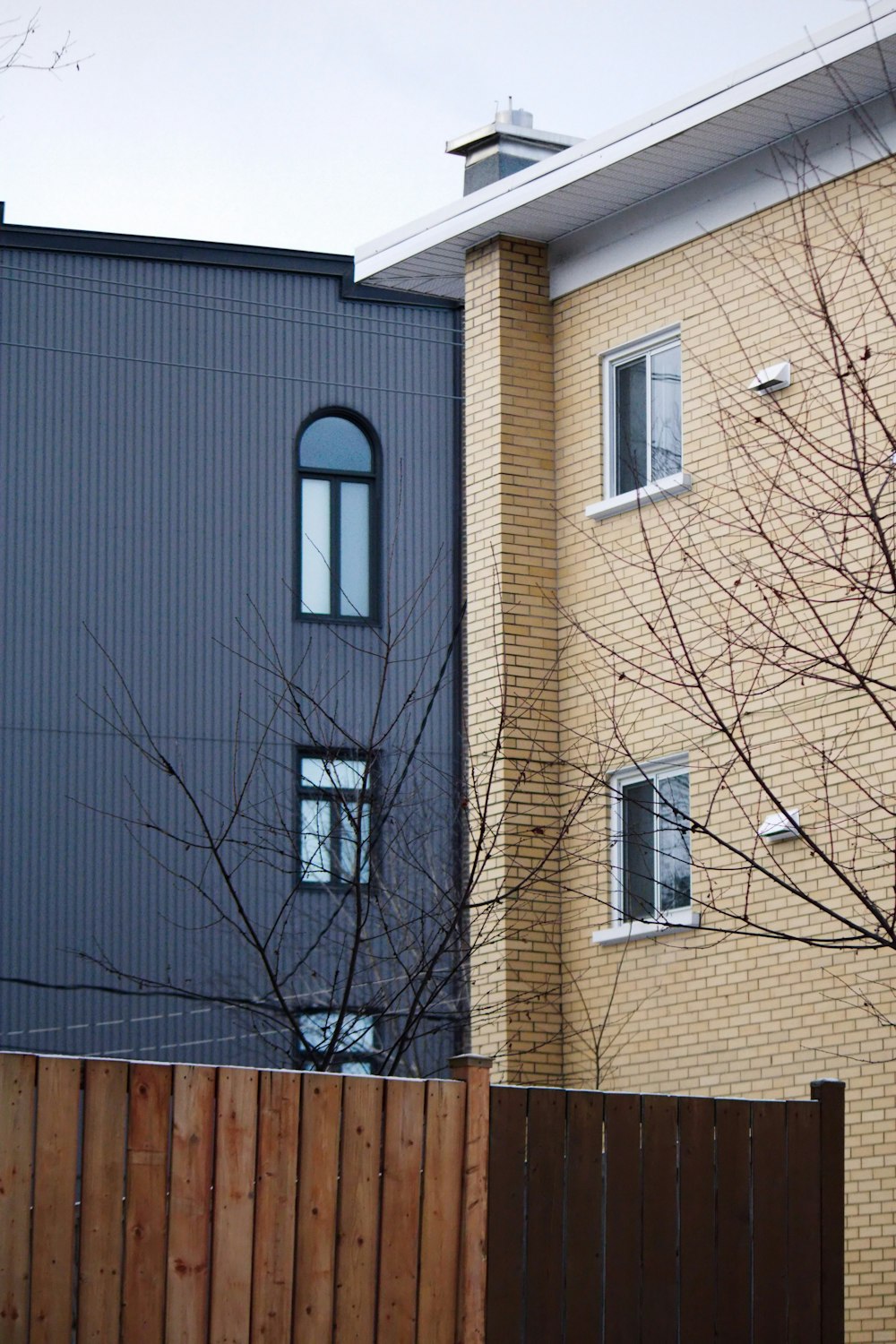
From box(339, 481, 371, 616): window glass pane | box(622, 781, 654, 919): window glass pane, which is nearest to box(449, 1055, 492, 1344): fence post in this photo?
box(622, 781, 654, 919): window glass pane

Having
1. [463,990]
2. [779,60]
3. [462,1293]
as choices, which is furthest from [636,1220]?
[463,990]

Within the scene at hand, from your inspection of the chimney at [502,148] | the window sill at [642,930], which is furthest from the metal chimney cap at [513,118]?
the window sill at [642,930]

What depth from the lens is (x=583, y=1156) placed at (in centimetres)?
887

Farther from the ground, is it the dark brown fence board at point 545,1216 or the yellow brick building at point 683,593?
the yellow brick building at point 683,593

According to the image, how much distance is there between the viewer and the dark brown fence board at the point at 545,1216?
28.4 feet

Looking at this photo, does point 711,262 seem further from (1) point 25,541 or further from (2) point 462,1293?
(1) point 25,541

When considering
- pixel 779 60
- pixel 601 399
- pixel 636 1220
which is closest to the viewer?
pixel 636 1220

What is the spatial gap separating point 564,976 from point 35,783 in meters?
9.49

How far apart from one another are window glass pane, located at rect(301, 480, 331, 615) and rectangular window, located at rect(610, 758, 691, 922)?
10.1 meters

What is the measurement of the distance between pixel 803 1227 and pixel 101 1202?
147 inches

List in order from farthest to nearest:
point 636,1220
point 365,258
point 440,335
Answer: point 440,335 → point 365,258 → point 636,1220

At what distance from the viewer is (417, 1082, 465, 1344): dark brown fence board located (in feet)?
27.4

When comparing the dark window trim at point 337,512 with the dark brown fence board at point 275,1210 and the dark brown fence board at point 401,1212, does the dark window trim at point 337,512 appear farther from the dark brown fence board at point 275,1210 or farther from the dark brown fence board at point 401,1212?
the dark brown fence board at point 275,1210

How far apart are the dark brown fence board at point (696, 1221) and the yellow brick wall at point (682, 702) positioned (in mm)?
2985
